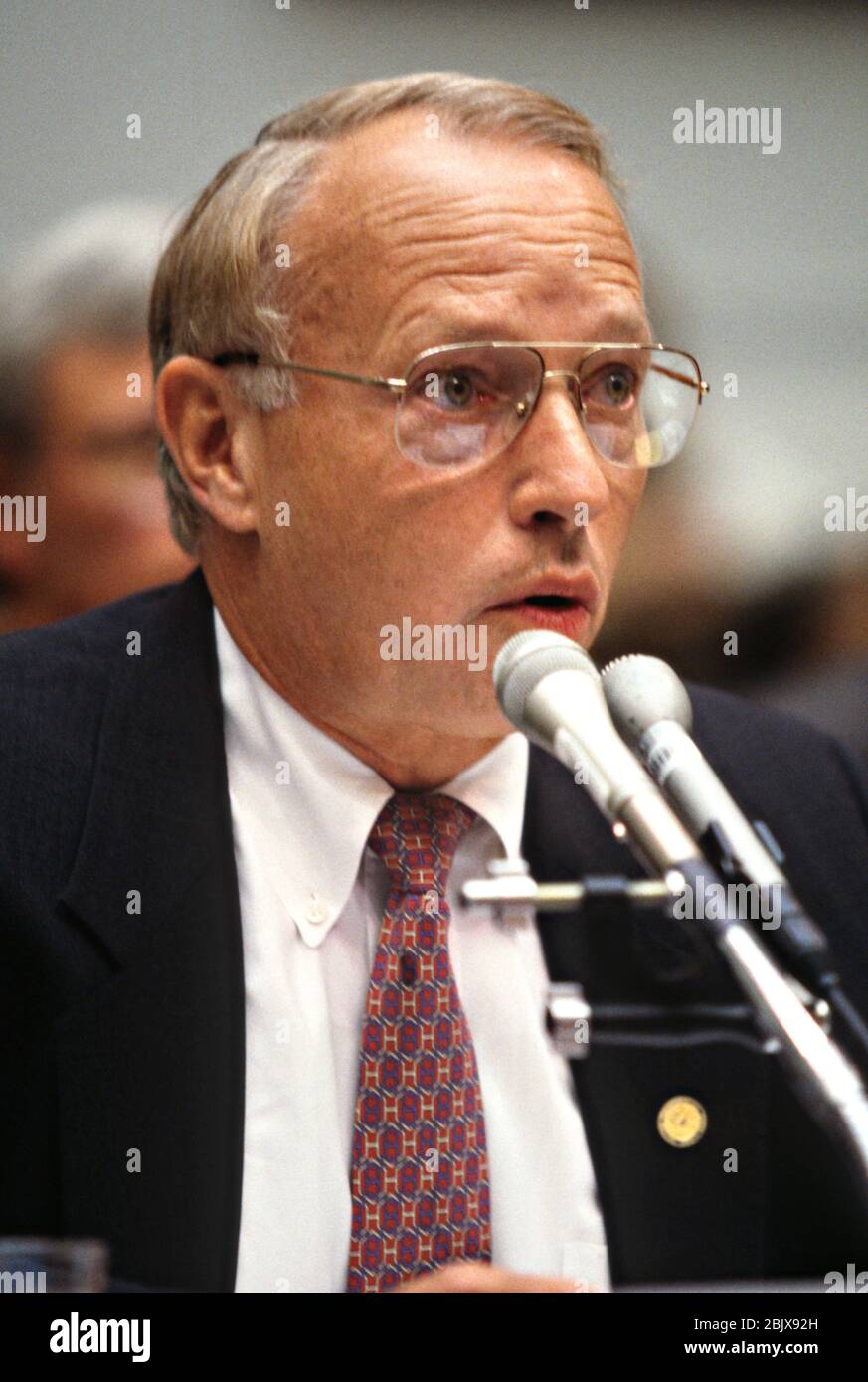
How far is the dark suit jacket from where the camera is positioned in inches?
54.2

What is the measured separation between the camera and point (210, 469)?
1669 millimetres

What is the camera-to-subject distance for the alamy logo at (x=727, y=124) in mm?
1742

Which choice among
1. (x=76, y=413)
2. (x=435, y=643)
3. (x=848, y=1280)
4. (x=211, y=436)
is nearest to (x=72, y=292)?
(x=76, y=413)

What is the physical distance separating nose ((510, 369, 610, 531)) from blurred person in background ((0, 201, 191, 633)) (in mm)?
481

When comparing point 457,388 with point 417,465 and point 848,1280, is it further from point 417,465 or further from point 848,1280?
point 848,1280

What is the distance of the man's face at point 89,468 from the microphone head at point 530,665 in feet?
2.53

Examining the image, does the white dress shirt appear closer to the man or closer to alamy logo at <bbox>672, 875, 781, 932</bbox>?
the man

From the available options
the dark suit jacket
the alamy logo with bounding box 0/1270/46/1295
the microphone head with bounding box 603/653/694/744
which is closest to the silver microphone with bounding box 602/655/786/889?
the microphone head with bounding box 603/653/694/744

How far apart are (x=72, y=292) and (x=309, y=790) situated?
633 mm

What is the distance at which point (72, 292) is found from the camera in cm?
173

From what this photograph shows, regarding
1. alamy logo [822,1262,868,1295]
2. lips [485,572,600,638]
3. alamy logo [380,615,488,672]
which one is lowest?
alamy logo [822,1262,868,1295]

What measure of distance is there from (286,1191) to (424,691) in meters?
0.49

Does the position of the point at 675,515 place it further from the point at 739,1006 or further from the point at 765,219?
the point at 739,1006

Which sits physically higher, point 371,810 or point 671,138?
point 671,138
